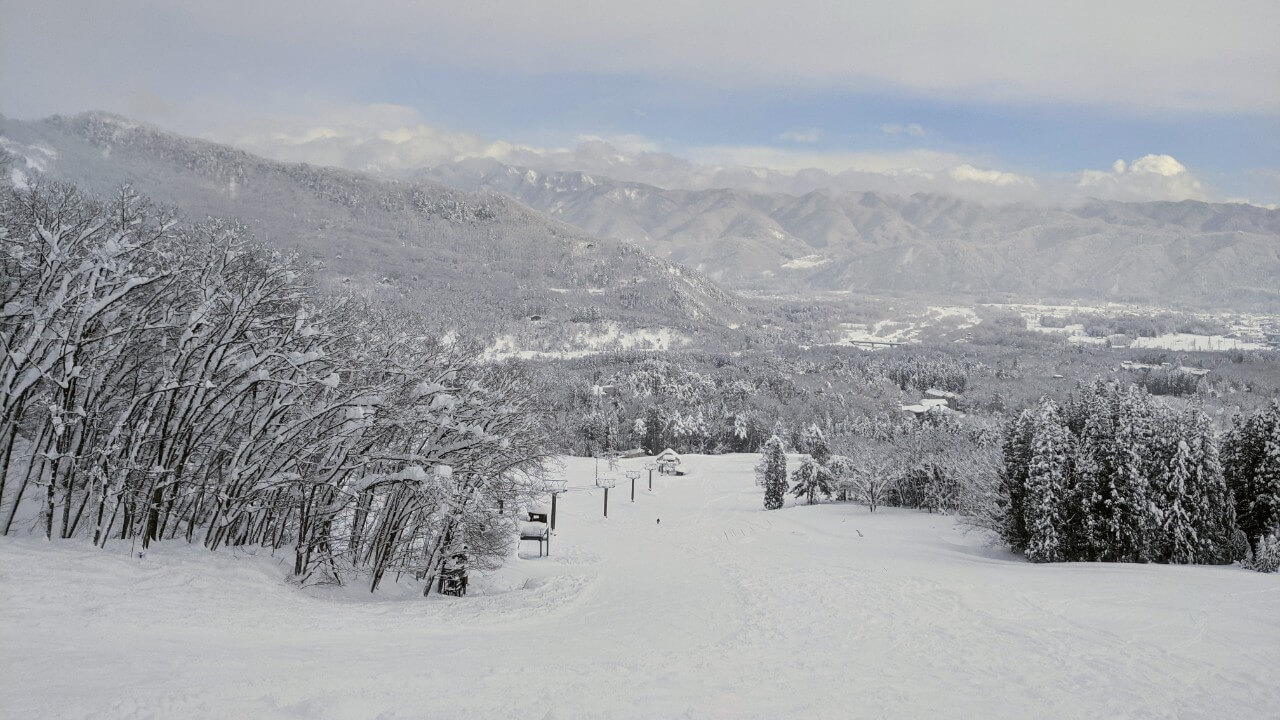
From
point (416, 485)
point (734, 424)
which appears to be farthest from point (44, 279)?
point (734, 424)

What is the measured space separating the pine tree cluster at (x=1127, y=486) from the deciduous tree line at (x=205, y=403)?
2793 cm

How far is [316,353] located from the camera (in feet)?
47.1

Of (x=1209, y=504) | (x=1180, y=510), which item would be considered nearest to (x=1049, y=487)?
(x=1180, y=510)

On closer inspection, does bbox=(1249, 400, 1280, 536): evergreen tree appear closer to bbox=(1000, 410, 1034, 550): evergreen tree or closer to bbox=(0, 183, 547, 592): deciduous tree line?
bbox=(1000, 410, 1034, 550): evergreen tree

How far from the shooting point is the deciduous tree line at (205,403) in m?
13.3

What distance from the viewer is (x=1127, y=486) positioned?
3312cm

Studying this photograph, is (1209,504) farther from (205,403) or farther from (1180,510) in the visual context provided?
(205,403)

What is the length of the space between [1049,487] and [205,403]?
1440 inches

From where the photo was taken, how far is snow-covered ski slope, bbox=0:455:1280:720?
8.40m

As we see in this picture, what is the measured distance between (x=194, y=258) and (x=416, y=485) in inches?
316

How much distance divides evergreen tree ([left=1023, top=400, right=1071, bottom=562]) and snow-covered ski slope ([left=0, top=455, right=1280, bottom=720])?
342 inches

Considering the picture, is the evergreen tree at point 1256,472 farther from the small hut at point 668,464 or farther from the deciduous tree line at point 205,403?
the small hut at point 668,464

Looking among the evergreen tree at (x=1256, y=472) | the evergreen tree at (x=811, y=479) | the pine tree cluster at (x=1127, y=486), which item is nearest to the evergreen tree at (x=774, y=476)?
the evergreen tree at (x=811, y=479)

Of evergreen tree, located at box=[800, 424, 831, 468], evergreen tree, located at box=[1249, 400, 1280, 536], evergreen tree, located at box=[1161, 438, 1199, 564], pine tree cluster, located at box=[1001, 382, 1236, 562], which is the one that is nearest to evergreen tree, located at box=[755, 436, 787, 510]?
evergreen tree, located at box=[800, 424, 831, 468]
